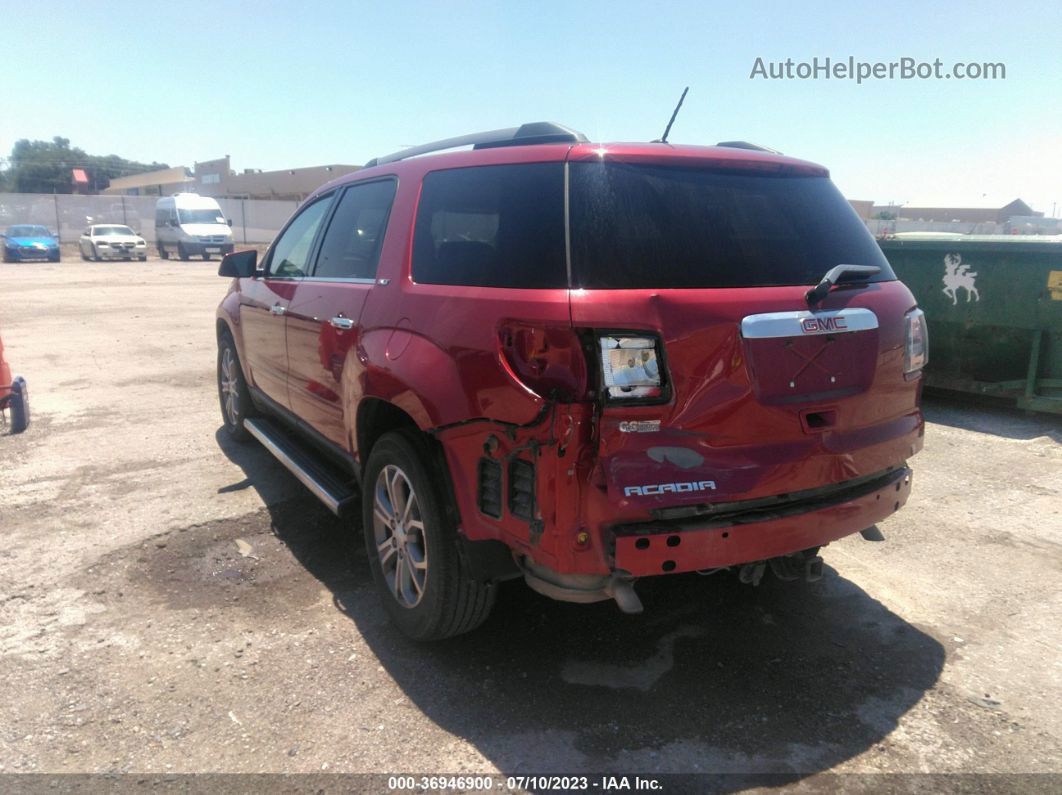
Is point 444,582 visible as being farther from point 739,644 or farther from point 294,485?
point 294,485

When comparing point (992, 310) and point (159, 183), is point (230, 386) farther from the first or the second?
point (159, 183)

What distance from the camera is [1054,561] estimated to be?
4.05 meters

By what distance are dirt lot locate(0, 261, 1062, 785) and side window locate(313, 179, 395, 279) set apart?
1.49 meters

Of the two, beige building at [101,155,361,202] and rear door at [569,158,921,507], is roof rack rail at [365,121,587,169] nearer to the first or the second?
rear door at [569,158,921,507]

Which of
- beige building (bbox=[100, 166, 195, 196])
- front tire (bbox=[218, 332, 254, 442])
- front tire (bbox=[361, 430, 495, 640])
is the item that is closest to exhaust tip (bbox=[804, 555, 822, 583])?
front tire (bbox=[361, 430, 495, 640])

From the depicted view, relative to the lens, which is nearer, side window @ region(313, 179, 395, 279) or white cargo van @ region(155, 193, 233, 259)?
side window @ region(313, 179, 395, 279)

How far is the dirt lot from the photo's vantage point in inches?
103

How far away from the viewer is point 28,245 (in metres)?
30.1

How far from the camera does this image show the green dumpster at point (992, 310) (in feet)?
21.7

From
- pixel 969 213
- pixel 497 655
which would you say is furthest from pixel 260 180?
pixel 497 655

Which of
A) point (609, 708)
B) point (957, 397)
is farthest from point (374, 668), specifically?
point (957, 397)

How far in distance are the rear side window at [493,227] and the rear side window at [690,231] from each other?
0.09m

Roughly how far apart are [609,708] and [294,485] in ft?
9.98

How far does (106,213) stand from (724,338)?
44.5m
